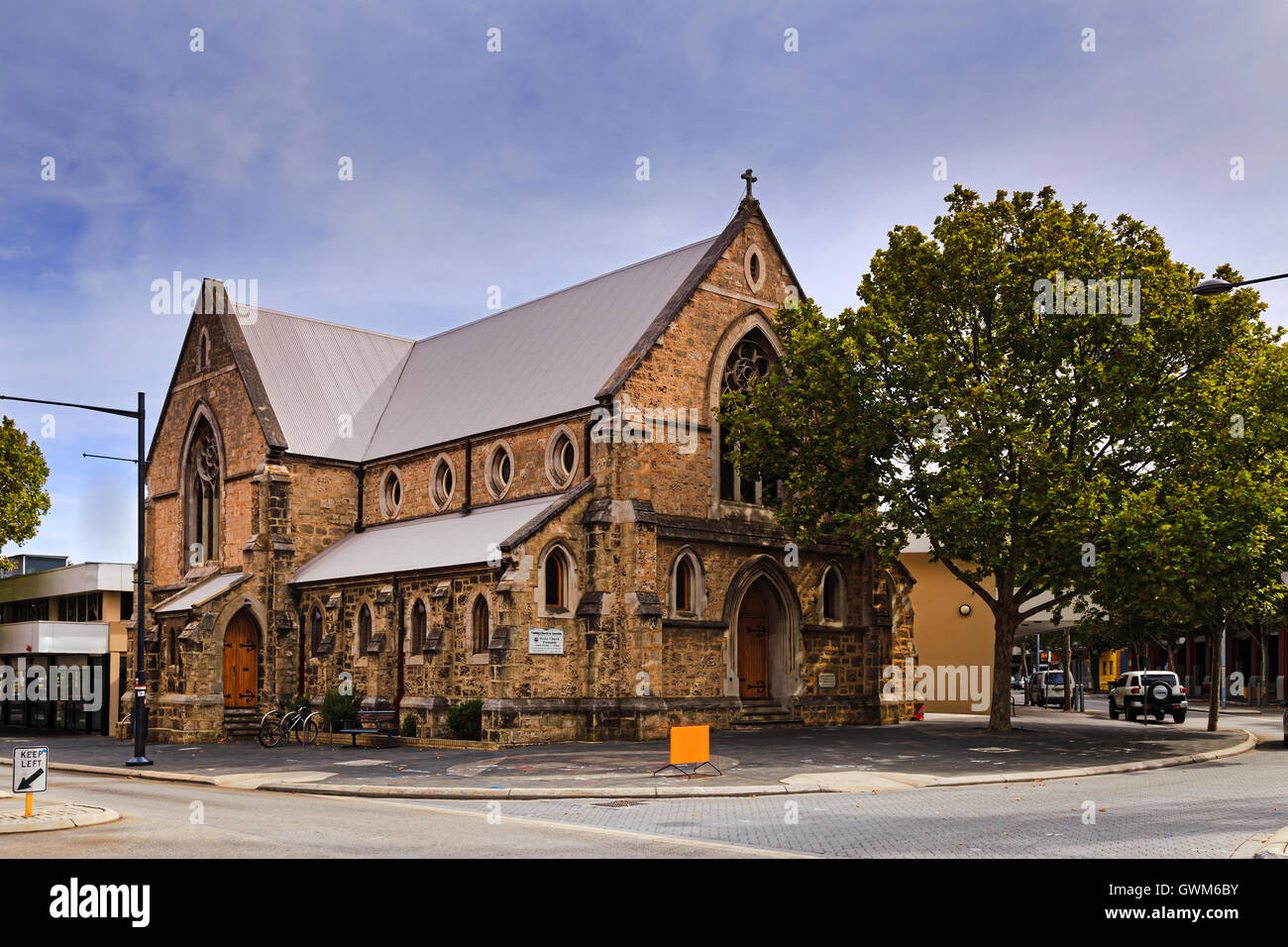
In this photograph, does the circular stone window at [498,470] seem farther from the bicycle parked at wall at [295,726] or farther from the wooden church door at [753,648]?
the bicycle parked at wall at [295,726]

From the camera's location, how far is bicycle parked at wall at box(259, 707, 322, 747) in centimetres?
3356

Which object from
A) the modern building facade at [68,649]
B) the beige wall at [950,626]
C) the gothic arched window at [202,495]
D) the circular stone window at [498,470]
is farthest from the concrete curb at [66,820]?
the beige wall at [950,626]

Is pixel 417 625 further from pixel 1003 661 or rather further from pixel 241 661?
pixel 1003 661

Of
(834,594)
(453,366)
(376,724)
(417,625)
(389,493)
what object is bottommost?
(376,724)

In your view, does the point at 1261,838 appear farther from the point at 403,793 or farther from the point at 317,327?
the point at 317,327

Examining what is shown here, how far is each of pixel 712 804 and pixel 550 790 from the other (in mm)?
2926

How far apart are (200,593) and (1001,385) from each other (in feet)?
78.5

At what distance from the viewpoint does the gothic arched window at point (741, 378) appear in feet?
111

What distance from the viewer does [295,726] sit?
1335 inches

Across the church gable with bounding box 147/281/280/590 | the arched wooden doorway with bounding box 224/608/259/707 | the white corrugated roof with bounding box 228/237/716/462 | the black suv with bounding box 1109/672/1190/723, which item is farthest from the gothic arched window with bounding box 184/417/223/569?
the black suv with bounding box 1109/672/1190/723

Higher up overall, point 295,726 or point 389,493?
point 389,493

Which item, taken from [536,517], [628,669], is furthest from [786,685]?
[536,517]

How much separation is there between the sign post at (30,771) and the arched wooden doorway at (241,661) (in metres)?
21.4

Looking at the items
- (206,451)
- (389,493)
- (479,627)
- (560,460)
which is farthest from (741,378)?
(206,451)
